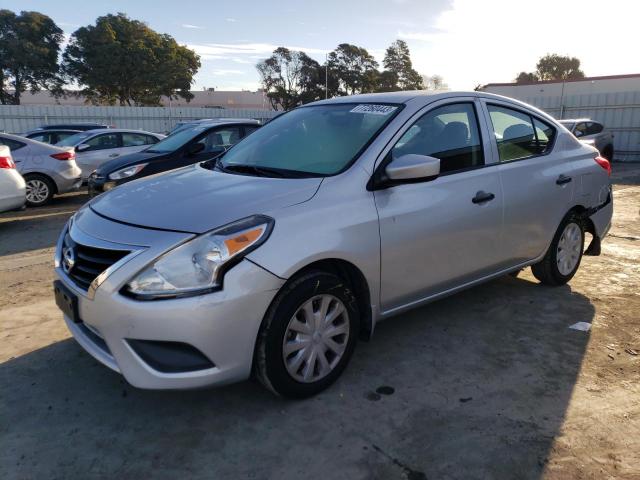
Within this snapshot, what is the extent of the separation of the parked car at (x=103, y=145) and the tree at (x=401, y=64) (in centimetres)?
5503

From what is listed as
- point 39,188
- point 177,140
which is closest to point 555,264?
point 177,140

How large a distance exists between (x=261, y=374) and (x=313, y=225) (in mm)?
828

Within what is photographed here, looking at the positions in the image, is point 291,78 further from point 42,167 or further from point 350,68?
point 42,167

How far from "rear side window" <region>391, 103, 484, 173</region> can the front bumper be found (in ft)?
4.49

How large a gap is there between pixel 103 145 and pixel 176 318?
10311 mm

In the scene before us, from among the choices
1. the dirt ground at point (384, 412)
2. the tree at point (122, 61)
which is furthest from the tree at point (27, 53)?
the dirt ground at point (384, 412)

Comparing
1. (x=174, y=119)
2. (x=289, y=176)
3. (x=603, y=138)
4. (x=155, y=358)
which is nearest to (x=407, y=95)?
(x=289, y=176)

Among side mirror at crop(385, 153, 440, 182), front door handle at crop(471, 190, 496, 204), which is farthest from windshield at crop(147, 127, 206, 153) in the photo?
side mirror at crop(385, 153, 440, 182)

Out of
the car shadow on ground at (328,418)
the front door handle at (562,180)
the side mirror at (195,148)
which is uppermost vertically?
the side mirror at (195,148)

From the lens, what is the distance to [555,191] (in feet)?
14.1

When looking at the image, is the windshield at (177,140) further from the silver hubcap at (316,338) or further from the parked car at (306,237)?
the silver hubcap at (316,338)

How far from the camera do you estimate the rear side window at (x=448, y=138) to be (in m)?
3.41

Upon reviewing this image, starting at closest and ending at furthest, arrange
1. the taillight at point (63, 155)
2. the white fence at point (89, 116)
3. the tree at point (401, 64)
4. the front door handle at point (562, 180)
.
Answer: the front door handle at point (562, 180) < the taillight at point (63, 155) < the white fence at point (89, 116) < the tree at point (401, 64)

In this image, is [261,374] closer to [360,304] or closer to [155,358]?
[155,358]
